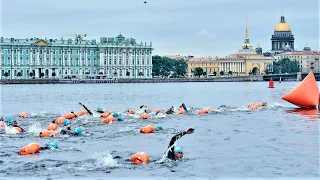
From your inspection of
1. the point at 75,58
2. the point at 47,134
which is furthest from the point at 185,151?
the point at 75,58

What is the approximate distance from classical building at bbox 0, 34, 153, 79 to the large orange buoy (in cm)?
10785

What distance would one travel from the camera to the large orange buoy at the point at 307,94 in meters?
37.9

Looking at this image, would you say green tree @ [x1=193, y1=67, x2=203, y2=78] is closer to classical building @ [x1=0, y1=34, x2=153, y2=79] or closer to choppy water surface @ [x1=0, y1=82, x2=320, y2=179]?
classical building @ [x1=0, y1=34, x2=153, y2=79]

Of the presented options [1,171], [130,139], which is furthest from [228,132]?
[1,171]

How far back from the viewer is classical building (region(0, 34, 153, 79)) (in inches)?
5650

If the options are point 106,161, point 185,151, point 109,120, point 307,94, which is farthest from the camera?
point 307,94

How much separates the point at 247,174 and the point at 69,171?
4.50 m

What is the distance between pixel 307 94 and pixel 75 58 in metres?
117

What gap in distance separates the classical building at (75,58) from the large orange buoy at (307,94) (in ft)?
354

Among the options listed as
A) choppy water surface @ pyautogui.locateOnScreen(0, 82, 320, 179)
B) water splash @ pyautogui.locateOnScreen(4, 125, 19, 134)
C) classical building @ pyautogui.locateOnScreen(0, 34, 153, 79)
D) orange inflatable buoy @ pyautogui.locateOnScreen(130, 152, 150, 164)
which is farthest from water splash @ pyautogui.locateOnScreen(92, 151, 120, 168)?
classical building @ pyautogui.locateOnScreen(0, 34, 153, 79)

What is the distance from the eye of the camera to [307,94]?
128ft

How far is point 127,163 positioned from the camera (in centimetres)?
1958

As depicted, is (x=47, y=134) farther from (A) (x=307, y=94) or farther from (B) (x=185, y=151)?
(A) (x=307, y=94)

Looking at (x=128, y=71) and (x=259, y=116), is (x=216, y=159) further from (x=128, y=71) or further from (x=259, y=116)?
(x=128, y=71)
